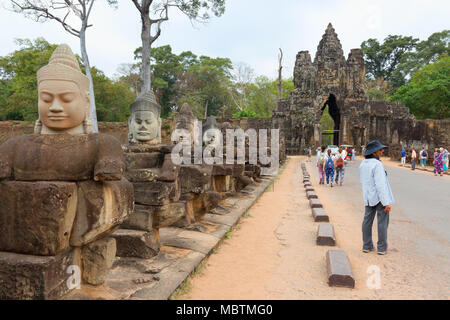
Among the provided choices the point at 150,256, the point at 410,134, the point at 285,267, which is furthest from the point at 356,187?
the point at 410,134

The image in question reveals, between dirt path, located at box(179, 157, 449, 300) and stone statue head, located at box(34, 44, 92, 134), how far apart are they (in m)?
1.83

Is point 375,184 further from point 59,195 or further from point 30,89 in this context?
point 30,89

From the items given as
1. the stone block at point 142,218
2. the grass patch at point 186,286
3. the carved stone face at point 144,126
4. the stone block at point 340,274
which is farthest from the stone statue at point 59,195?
→ the stone block at point 340,274

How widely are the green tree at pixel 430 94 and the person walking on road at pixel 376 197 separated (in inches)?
1218

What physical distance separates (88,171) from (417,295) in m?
3.16

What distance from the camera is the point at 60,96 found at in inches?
98.6

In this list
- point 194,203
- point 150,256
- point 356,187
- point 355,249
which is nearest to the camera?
point 150,256

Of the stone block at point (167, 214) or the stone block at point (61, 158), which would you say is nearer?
the stone block at point (61, 158)

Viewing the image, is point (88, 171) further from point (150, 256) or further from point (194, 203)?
point (194, 203)

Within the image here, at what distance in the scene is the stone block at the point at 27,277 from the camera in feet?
6.99

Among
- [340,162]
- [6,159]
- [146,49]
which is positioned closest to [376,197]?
[6,159]

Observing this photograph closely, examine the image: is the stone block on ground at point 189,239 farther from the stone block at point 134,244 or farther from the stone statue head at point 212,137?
the stone statue head at point 212,137

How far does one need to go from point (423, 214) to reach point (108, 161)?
665 centimetres

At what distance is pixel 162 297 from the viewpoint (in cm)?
268
